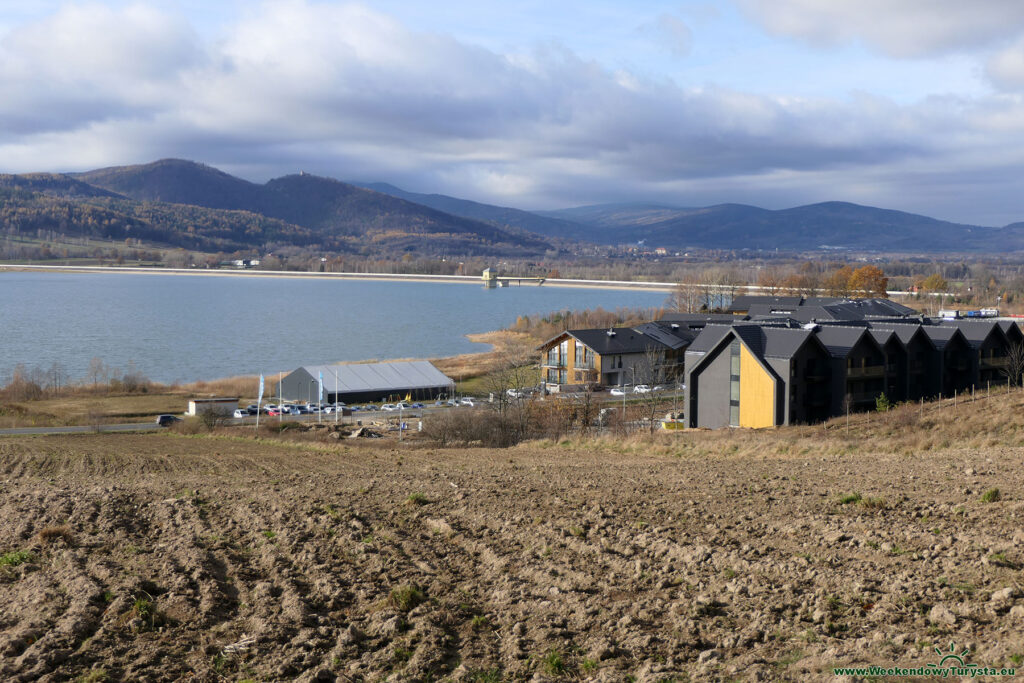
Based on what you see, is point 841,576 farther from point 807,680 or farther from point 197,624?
point 197,624

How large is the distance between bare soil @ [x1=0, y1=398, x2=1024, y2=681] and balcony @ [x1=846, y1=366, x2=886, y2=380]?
13.8m

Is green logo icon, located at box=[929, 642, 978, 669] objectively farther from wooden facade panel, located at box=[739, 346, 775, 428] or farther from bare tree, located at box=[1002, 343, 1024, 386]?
bare tree, located at box=[1002, 343, 1024, 386]

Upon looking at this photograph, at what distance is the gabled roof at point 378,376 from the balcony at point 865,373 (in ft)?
57.3

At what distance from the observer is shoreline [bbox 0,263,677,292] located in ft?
450

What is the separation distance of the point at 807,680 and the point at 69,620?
4.84m

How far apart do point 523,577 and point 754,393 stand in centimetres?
1927

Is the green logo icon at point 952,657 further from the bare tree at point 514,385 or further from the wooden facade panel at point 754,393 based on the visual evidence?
the wooden facade panel at point 754,393

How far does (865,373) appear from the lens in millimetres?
25344

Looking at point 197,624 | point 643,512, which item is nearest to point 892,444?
point 643,512

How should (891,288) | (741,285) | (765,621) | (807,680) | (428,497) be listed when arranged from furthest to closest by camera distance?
(891,288) → (741,285) → (428,497) → (765,621) → (807,680)

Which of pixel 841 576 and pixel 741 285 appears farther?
pixel 741 285

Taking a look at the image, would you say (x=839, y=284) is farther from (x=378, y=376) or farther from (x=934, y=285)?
(x=378, y=376)

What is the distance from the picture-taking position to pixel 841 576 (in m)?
5.99

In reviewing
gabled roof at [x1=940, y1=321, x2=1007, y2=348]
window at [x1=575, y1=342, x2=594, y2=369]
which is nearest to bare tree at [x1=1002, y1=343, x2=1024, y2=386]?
gabled roof at [x1=940, y1=321, x2=1007, y2=348]
